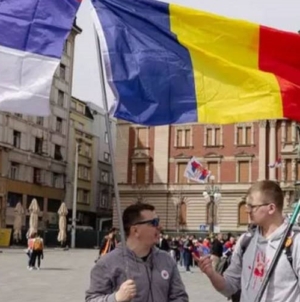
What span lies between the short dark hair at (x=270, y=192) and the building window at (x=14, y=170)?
53723 mm

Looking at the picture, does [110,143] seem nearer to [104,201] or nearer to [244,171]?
[244,171]

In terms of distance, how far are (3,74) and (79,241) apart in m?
53.2

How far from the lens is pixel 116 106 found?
191 inches

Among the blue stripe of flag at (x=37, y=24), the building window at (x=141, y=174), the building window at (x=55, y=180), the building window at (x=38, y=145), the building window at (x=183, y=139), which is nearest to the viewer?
the blue stripe of flag at (x=37, y=24)

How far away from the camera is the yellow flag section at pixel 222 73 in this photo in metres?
5.08

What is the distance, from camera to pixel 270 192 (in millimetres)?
4488

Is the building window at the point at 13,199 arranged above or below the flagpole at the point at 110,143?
above

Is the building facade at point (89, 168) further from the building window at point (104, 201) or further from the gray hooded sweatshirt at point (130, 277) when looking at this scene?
the gray hooded sweatshirt at point (130, 277)

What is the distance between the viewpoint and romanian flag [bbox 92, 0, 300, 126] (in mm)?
4938

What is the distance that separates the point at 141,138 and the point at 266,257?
64306 millimetres

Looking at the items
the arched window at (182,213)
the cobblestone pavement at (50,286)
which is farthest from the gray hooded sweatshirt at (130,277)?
the arched window at (182,213)

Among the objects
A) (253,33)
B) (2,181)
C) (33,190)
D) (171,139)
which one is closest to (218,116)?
(253,33)

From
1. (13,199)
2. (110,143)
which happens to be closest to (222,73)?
(110,143)

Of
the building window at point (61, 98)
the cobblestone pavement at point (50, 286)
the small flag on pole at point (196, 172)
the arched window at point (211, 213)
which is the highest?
the building window at point (61, 98)
